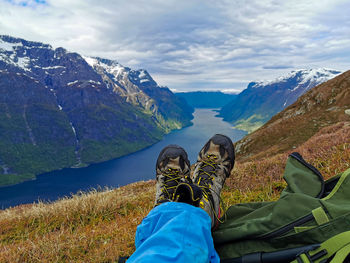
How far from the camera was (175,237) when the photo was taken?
7.16 ft

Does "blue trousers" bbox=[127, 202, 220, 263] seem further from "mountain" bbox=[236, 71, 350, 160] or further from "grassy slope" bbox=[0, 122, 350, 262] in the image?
"mountain" bbox=[236, 71, 350, 160]

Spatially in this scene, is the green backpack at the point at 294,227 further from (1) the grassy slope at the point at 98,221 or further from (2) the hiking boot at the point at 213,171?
(1) the grassy slope at the point at 98,221

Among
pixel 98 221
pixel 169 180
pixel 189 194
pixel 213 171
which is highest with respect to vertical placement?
pixel 189 194

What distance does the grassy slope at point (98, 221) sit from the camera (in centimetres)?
354

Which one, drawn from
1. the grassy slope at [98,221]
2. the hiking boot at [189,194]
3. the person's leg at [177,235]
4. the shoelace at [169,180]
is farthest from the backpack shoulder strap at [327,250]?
the grassy slope at [98,221]

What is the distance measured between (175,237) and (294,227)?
49.2 inches

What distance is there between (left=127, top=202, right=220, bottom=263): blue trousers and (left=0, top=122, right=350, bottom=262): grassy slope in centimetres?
131

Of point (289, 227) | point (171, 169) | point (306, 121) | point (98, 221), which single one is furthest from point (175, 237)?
point (306, 121)

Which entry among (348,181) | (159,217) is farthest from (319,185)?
(159,217)

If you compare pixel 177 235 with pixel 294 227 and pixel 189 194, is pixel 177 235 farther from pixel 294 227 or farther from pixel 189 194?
pixel 294 227

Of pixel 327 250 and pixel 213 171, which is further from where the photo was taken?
pixel 213 171

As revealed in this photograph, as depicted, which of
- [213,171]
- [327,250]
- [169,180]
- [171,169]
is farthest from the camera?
[171,169]

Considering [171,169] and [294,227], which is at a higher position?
[294,227]

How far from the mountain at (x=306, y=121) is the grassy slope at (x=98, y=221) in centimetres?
1713
